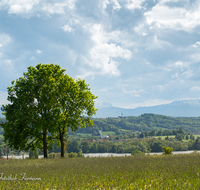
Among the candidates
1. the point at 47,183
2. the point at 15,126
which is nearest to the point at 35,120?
the point at 15,126

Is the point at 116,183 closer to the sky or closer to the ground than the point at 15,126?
closer to the ground

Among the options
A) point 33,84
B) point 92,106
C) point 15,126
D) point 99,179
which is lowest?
point 99,179

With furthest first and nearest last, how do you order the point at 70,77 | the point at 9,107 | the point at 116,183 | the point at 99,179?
the point at 70,77 < the point at 9,107 < the point at 99,179 < the point at 116,183

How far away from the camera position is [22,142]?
29422mm

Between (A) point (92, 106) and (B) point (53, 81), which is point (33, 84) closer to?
(B) point (53, 81)

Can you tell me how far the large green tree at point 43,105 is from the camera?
1077 inches

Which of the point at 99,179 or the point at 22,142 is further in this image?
the point at 22,142

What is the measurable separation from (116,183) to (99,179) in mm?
1145

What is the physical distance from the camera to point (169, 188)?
23.4 ft

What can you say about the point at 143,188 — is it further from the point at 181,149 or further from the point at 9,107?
the point at 181,149

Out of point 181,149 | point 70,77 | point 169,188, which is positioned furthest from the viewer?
point 181,149

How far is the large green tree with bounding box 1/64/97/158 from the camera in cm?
2736

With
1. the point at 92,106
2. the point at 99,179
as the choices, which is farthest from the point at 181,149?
the point at 99,179

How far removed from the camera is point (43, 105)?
27.9m
